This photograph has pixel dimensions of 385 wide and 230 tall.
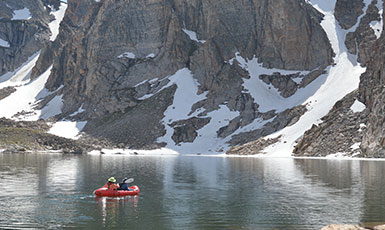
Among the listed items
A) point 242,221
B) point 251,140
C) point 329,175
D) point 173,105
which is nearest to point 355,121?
point 251,140

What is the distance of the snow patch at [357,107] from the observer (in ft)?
382

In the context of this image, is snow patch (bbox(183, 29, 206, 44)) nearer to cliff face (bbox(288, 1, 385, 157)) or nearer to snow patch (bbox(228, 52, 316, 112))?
snow patch (bbox(228, 52, 316, 112))

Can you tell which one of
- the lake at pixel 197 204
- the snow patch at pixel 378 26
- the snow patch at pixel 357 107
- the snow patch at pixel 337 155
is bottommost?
the lake at pixel 197 204

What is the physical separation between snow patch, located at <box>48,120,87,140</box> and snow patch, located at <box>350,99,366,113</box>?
101 meters

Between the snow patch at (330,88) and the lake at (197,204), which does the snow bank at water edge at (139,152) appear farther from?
the lake at (197,204)

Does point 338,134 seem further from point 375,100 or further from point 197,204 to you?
point 197,204

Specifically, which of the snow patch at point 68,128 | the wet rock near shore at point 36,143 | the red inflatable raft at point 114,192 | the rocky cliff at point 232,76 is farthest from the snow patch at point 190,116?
the red inflatable raft at point 114,192

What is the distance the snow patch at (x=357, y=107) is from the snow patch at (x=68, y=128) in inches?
3964

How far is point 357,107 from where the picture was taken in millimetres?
118000

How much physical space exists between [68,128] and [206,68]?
195 feet

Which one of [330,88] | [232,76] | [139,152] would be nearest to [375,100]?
[330,88]

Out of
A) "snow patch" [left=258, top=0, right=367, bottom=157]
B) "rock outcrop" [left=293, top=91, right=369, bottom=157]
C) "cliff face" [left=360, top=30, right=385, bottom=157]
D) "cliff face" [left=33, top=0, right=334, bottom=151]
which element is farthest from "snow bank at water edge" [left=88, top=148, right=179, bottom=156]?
"cliff face" [left=360, top=30, right=385, bottom=157]

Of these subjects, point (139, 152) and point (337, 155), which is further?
point (139, 152)

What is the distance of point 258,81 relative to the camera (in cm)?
17588
